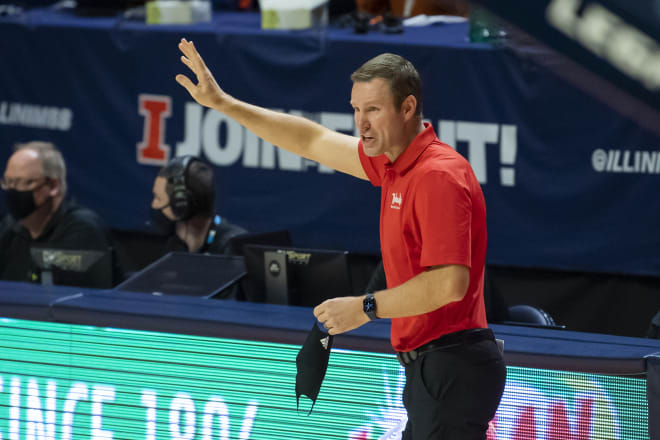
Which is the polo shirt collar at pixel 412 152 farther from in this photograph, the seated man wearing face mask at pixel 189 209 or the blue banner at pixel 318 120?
the blue banner at pixel 318 120

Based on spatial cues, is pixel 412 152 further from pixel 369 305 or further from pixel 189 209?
pixel 189 209

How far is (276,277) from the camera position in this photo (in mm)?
3340

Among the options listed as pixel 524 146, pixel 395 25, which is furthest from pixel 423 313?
pixel 395 25

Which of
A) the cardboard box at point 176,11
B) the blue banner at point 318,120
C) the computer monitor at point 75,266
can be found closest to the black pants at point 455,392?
the computer monitor at point 75,266

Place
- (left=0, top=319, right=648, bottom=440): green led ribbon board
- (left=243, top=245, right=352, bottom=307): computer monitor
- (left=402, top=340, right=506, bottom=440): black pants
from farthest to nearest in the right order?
1. (left=243, top=245, right=352, bottom=307): computer monitor
2. (left=0, top=319, right=648, bottom=440): green led ribbon board
3. (left=402, top=340, right=506, bottom=440): black pants

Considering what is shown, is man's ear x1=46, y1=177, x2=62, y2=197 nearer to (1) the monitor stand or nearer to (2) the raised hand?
(1) the monitor stand

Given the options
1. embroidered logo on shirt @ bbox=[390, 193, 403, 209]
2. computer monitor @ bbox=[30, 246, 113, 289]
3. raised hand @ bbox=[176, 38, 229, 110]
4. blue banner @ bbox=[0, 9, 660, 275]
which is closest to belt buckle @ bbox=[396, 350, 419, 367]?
embroidered logo on shirt @ bbox=[390, 193, 403, 209]

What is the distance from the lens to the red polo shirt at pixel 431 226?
1.73 metres

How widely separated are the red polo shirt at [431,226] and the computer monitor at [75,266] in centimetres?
198

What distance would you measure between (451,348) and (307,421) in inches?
35.6

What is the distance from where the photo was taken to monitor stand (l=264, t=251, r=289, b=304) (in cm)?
331

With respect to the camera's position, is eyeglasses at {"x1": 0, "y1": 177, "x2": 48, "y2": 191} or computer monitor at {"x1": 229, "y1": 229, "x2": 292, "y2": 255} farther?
eyeglasses at {"x1": 0, "y1": 177, "x2": 48, "y2": 191}

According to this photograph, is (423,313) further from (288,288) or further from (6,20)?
(6,20)

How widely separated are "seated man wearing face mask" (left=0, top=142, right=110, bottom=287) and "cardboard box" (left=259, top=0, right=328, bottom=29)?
5.64 feet
